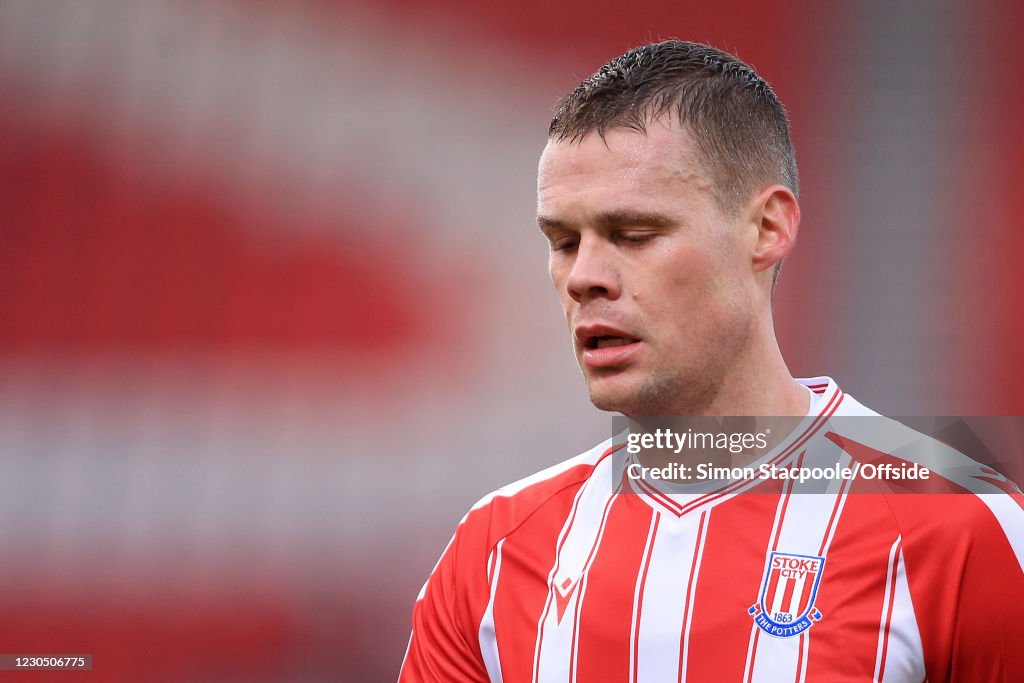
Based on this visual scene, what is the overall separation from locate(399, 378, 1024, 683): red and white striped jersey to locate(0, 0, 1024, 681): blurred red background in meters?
1.65

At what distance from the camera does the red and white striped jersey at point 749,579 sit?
1205 mm

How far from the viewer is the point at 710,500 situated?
1.40m

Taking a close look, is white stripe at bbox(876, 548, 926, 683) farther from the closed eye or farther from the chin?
the closed eye

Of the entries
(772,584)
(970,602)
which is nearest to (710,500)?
(772,584)

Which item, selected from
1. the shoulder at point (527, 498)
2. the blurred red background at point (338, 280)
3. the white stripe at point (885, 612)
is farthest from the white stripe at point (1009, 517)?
the blurred red background at point (338, 280)

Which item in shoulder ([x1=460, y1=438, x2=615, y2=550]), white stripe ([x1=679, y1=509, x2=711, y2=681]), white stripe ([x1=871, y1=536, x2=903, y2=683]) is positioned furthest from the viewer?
shoulder ([x1=460, y1=438, x2=615, y2=550])

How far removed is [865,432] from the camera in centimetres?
140

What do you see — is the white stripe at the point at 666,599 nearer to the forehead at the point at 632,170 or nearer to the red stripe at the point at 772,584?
the red stripe at the point at 772,584

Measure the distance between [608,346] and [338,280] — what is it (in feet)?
7.36

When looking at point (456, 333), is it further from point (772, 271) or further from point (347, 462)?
point (772, 271)

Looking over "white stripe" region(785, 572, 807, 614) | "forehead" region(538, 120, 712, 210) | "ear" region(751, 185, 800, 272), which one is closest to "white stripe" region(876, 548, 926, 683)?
"white stripe" region(785, 572, 807, 614)

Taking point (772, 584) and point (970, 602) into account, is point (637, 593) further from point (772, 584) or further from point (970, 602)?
point (970, 602)

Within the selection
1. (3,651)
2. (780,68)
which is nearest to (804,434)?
(780,68)

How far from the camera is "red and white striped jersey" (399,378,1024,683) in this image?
1205mm
